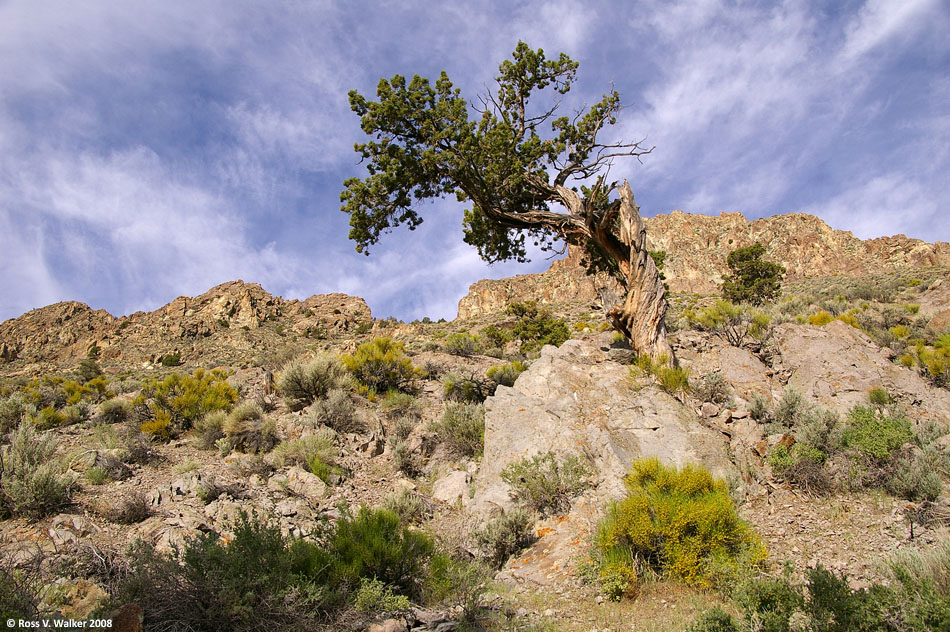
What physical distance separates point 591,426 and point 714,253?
302ft

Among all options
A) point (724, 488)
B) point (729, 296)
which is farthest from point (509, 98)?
point (729, 296)

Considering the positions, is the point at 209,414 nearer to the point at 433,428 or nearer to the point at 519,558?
the point at 433,428

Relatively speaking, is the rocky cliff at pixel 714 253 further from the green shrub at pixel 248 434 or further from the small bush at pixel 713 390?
the green shrub at pixel 248 434

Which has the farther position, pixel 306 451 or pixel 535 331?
pixel 535 331

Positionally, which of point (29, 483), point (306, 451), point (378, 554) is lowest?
point (378, 554)

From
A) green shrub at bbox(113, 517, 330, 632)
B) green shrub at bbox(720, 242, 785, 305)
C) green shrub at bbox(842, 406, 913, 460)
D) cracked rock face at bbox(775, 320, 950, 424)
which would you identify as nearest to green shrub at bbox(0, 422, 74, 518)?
green shrub at bbox(113, 517, 330, 632)

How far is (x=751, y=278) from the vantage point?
26.3 m

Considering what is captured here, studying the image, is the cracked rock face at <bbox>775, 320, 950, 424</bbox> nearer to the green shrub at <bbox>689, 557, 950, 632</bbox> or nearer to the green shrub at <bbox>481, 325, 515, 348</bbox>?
the green shrub at <bbox>689, 557, 950, 632</bbox>

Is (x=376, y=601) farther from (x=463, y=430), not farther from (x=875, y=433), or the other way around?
(x=875, y=433)

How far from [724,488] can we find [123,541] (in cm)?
621

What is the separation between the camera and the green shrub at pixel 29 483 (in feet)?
16.1

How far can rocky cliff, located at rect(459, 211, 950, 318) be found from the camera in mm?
73312

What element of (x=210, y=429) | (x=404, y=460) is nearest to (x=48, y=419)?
(x=210, y=429)

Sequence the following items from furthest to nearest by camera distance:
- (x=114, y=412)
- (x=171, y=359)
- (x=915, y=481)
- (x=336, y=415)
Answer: (x=171, y=359), (x=114, y=412), (x=336, y=415), (x=915, y=481)
